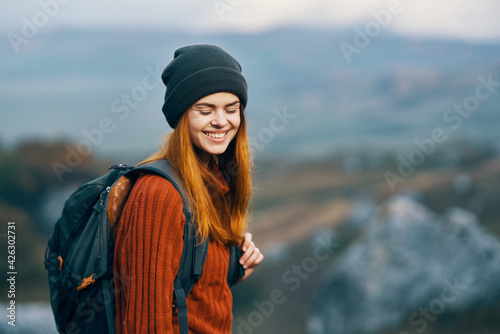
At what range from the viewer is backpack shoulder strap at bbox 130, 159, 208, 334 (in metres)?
1.52

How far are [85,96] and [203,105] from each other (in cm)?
821

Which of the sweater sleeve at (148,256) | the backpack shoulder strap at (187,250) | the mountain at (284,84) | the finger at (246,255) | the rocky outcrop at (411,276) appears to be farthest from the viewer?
the mountain at (284,84)

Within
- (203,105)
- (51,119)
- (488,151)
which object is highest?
(203,105)

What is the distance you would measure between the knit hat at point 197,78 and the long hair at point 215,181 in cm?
6

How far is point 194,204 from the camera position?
1.58 metres

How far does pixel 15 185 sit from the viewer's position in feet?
25.4

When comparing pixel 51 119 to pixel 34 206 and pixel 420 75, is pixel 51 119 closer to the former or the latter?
pixel 34 206

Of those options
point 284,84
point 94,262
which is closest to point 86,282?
point 94,262

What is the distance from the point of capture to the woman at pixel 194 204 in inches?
56.2

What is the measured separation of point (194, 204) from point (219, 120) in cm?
32

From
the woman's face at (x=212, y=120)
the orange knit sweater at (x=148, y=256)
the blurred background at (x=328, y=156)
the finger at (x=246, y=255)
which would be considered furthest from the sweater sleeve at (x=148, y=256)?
the blurred background at (x=328, y=156)

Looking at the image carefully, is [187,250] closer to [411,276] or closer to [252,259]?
[252,259]

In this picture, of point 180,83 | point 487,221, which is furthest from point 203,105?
point 487,221

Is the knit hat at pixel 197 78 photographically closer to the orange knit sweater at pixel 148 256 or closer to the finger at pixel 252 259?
the orange knit sweater at pixel 148 256
